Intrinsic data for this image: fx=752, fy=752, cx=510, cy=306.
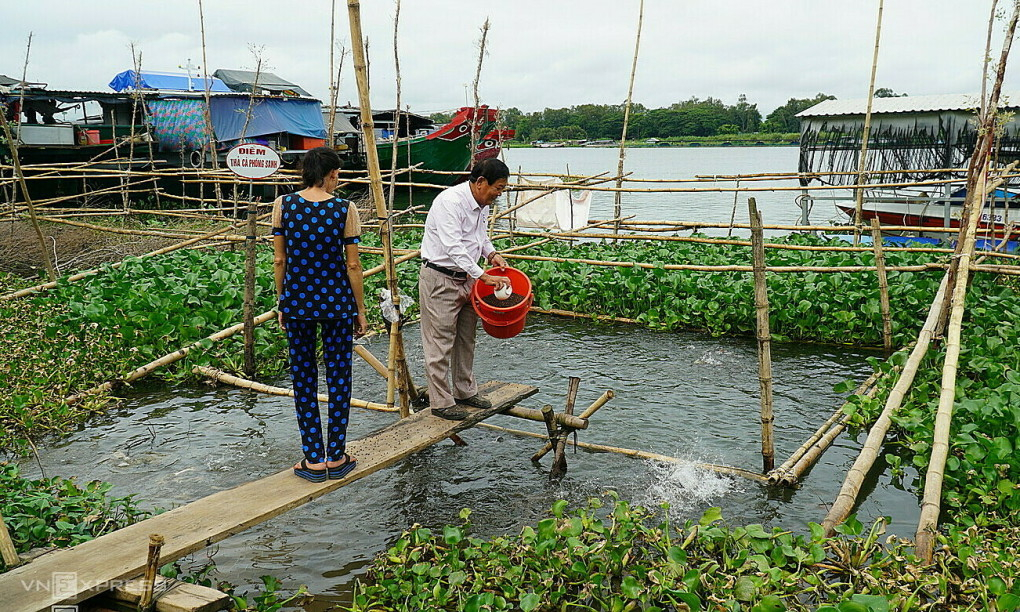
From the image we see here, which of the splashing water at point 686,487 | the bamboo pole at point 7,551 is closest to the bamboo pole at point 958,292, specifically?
the splashing water at point 686,487

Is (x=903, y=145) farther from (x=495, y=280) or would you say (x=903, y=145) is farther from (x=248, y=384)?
(x=248, y=384)

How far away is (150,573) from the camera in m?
2.47

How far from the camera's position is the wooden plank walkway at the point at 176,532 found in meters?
2.45

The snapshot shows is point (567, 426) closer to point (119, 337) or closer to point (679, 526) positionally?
point (679, 526)

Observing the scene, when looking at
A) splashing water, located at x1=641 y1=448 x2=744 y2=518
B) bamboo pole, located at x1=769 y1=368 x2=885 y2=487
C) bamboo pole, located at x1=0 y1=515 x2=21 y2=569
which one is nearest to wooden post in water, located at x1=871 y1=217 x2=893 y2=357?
bamboo pole, located at x1=769 y1=368 x2=885 y2=487

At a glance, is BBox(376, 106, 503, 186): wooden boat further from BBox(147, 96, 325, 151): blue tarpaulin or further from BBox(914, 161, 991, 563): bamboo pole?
BBox(914, 161, 991, 563): bamboo pole

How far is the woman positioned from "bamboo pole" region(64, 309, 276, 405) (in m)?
1.92

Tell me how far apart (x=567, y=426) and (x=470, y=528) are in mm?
809

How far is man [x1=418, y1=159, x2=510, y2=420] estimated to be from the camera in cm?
383

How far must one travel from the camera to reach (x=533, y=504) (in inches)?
160

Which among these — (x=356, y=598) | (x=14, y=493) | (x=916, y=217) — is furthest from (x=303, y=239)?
(x=916, y=217)

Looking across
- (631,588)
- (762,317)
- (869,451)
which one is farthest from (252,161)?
(869,451)

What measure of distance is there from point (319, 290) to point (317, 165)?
0.55 m
